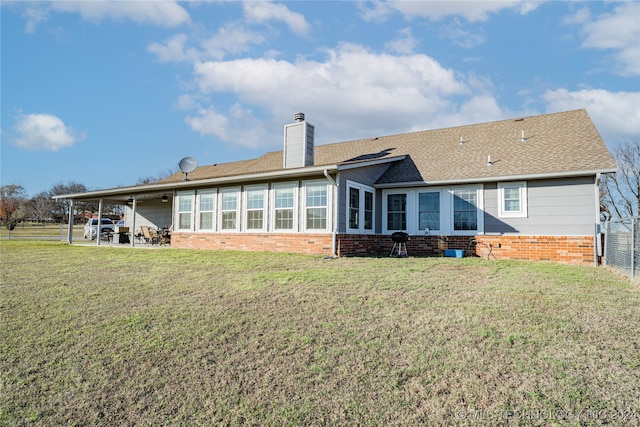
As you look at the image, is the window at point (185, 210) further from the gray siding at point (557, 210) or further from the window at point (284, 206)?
the gray siding at point (557, 210)

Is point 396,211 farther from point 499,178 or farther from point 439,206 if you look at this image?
point 499,178

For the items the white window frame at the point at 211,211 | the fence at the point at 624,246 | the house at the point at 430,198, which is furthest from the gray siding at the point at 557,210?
the white window frame at the point at 211,211

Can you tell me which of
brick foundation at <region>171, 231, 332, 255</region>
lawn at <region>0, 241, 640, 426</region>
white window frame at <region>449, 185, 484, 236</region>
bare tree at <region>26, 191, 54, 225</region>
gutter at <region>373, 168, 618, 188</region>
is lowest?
lawn at <region>0, 241, 640, 426</region>

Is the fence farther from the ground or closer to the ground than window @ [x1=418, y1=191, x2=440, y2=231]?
closer to the ground

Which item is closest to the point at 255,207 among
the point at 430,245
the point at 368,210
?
the point at 368,210

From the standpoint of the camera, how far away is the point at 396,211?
41.4 ft

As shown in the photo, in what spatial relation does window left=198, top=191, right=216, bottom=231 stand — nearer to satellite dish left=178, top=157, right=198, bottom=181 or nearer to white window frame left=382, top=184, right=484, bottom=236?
satellite dish left=178, top=157, right=198, bottom=181

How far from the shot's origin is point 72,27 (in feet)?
35.9

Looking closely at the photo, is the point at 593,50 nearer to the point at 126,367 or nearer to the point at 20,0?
the point at 126,367

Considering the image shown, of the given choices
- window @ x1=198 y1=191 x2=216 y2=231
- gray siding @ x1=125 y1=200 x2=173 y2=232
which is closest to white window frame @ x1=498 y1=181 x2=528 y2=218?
window @ x1=198 y1=191 x2=216 y2=231

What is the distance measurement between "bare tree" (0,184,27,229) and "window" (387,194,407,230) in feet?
148

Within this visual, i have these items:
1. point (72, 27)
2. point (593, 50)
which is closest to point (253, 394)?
point (72, 27)

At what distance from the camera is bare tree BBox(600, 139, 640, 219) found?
2855 cm

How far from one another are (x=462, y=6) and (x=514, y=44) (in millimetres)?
2803
